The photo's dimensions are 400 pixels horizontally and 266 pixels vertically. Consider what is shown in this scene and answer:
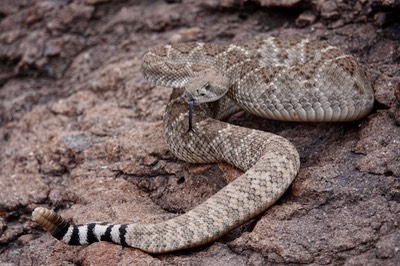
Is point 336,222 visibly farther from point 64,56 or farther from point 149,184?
point 64,56

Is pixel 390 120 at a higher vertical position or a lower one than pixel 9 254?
higher

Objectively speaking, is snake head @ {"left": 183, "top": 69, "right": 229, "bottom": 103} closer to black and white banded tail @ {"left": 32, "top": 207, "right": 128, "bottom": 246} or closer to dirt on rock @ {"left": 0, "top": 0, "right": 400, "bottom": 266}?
dirt on rock @ {"left": 0, "top": 0, "right": 400, "bottom": 266}

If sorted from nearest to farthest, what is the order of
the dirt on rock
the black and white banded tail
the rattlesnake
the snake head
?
1. the dirt on rock
2. the rattlesnake
3. the black and white banded tail
4. the snake head

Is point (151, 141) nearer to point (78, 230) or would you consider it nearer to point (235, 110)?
point (235, 110)

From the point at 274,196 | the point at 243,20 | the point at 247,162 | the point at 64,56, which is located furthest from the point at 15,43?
the point at 274,196

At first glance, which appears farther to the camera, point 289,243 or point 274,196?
point 274,196

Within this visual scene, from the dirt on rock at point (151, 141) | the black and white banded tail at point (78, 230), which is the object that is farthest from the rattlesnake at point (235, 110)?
the dirt on rock at point (151, 141)

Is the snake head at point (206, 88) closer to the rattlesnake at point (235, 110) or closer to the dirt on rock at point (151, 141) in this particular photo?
the rattlesnake at point (235, 110)

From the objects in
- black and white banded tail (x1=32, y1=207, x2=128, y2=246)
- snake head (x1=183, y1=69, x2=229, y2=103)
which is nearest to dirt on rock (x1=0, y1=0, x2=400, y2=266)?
black and white banded tail (x1=32, y1=207, x2=128, y2=246)

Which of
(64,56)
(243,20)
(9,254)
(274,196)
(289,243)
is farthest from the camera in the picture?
(64,56)
